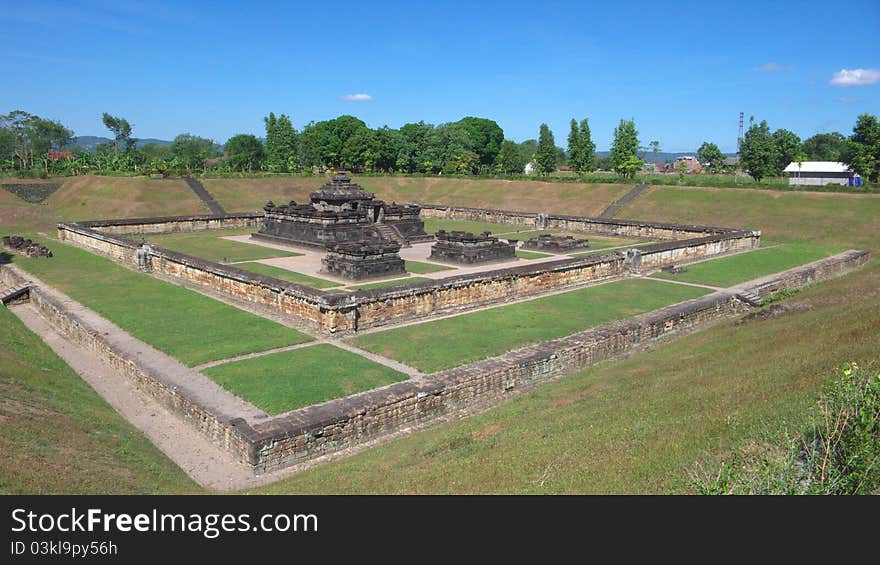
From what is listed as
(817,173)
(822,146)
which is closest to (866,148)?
(817,173)

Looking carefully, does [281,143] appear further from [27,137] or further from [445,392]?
[445,392]

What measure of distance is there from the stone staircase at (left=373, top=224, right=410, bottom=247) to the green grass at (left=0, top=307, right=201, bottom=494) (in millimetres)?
19574

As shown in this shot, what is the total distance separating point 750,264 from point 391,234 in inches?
653

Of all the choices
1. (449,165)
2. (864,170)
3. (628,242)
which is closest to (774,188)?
(864,170)

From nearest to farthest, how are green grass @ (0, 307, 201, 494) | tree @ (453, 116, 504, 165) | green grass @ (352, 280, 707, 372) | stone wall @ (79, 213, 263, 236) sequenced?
green grass @ (0, 307, 201, 494) → green grass @ (352, 280, 707, 372) → stone wall @ (79, 213, 263, 236) → tree @ (453, 116, 504, 165)

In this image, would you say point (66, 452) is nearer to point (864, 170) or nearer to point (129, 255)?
point (129, 255)

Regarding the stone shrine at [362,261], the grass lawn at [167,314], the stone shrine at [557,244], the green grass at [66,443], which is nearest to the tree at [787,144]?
the stone shrine at [557,244]

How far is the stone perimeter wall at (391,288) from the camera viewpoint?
15273 mm

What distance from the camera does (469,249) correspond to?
25.3 m

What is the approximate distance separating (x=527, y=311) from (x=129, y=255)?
1646 centimetres

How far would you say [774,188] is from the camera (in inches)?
1582

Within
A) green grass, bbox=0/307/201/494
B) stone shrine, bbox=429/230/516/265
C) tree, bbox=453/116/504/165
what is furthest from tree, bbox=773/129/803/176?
green grass, bbox=0/307/201/494

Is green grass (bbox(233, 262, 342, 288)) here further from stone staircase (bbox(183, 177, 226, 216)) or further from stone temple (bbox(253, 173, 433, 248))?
stone staircase (bbox(183, 177, 226, 216))

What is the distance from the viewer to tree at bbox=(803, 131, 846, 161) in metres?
104
